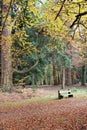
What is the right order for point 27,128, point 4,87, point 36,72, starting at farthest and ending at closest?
point 36,72
point 4,87
point 27,128

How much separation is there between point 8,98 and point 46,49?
9.00m

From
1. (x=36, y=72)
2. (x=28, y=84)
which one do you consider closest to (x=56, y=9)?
(x=36, y=72)

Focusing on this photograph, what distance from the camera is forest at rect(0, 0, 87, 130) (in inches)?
416

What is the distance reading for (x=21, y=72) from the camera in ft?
83.8

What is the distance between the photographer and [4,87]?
74.4ft

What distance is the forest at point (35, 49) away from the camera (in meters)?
10.6

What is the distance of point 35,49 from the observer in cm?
2191

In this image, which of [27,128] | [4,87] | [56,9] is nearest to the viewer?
[27,128]

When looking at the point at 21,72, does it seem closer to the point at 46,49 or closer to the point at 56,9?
the point at 46,49

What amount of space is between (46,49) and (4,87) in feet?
23.0

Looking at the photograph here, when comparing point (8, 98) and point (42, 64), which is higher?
point (42, 64)

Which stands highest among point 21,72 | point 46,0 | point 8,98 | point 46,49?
point 46,0

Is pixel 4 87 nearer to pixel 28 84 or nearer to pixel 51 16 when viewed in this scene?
pixel 51 16

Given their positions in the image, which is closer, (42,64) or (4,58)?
(4,58)
